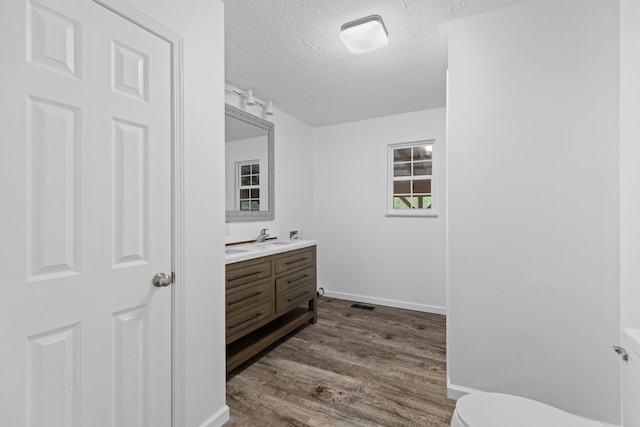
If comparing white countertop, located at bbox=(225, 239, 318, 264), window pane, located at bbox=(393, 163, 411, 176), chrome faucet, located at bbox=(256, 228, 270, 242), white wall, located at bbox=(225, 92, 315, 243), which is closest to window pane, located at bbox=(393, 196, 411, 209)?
window pane, located at bbox=(393, 163, 411, 176)

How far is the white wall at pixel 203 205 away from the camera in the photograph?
5.11 ft

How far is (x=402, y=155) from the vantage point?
395cm

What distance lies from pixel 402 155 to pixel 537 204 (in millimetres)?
2273

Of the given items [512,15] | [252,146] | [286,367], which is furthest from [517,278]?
[252,146]

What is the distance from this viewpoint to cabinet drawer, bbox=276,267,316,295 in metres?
2.78

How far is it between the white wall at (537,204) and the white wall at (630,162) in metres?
0.05

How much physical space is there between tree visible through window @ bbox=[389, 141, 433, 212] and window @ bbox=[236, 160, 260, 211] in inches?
67.9

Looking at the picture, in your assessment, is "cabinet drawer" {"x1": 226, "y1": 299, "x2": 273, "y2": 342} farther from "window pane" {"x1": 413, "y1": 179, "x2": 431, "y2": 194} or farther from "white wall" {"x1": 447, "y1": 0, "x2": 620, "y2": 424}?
"window pane" {"x1": 413, "y1": 179, "x2": 431, "y2": 194}

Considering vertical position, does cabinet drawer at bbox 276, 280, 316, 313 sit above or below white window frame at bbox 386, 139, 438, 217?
below

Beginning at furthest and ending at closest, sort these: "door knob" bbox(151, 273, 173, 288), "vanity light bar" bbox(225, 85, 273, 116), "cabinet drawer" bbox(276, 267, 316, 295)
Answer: "vanity light bar" bbox(225, 85, 273, 116) → "cabinet drawer" bbox(276, 267, 316, 295) → "door knob" bbox(151, 273, 173, 288)

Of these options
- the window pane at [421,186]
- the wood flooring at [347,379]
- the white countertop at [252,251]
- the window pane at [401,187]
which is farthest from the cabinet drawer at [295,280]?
the window pane at [421,186]

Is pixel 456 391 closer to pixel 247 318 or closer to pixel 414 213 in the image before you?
pixel 247 318

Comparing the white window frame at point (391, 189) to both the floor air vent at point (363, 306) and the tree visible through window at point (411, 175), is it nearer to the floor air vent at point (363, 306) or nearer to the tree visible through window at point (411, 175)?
the tree visible through window at point (411, 175)

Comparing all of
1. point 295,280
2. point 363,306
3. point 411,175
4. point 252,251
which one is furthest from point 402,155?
point 252,251
